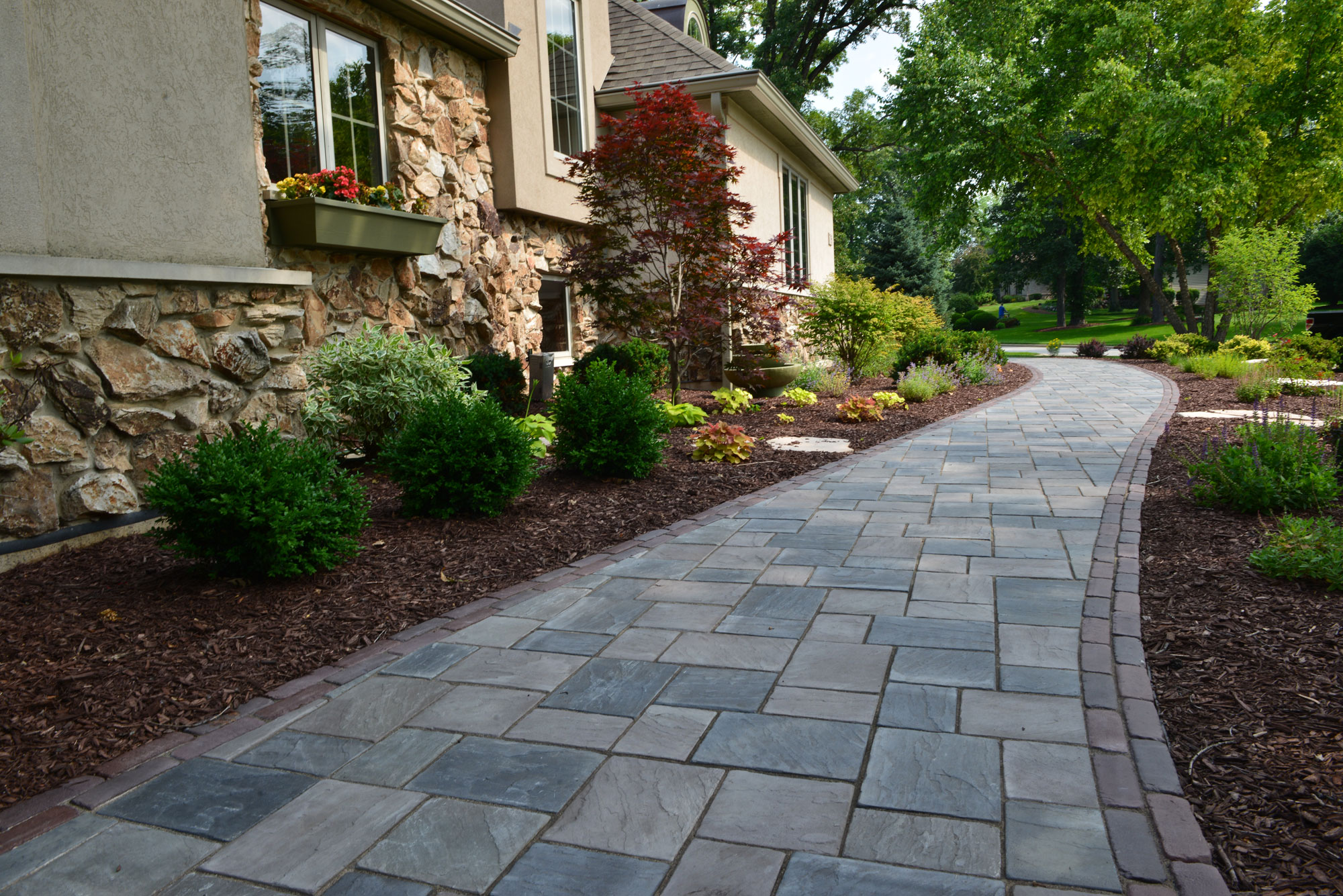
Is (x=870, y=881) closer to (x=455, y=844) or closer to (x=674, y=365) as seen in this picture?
(x=455, y=844)

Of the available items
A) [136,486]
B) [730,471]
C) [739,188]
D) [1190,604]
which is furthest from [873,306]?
[136,486]

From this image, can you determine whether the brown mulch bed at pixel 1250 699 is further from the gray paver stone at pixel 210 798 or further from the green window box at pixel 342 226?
the green window box at pixel 342 226

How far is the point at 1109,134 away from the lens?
1878 centimetres

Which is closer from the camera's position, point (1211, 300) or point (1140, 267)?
point (1211, 300)

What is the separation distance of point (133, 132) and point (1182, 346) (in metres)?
18.3

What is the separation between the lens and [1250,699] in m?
2.65

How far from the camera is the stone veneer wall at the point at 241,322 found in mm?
4125

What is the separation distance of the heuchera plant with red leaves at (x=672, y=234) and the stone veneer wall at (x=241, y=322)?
109 cm

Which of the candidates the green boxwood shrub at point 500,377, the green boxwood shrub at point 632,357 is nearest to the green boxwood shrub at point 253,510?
the green boxwood shrub at point 500,377

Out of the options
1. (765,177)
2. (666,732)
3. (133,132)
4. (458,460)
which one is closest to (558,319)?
(765,177)

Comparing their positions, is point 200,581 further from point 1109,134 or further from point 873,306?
point 1109,134

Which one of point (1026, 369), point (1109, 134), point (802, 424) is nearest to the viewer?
point (802, 424)

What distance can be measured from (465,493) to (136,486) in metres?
1.72

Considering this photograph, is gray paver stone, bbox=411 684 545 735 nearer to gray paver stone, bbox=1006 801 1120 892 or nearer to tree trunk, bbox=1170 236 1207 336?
gray paver stone, bbox=1006 801 1120 892
